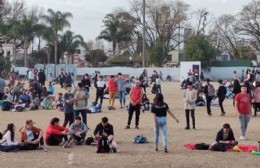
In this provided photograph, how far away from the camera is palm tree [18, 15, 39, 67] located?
69.5 metres

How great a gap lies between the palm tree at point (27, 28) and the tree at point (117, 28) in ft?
53.1

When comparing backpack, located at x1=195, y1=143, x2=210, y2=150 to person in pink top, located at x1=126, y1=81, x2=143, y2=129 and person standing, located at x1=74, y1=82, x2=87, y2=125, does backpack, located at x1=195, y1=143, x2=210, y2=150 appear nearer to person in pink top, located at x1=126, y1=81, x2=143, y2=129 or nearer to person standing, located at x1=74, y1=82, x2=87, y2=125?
person standing, located at x1=74, y1=82, x2=87, y2=125

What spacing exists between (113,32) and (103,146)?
72.4 meters

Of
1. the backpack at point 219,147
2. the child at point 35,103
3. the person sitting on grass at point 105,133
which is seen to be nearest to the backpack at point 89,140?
the person sitting on grass at point 105,133

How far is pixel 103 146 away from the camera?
44.7 ft

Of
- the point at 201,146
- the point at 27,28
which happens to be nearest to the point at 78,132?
the point at 201,146

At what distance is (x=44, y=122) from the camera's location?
20.3m

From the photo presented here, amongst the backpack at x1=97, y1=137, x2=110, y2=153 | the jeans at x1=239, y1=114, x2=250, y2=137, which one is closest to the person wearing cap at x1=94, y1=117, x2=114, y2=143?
the backpack at x1=97, y1=137, x2=110, y2=153

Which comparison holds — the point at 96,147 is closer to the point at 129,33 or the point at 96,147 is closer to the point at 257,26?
the point at 257,26

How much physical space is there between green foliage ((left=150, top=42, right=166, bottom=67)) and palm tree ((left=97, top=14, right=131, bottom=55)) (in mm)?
7861

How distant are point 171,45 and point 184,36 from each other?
8.24 feet

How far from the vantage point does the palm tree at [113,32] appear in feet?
278

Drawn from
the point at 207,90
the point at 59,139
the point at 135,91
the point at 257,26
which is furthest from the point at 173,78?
the point at 59,139

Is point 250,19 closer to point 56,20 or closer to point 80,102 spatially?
point 56,20
